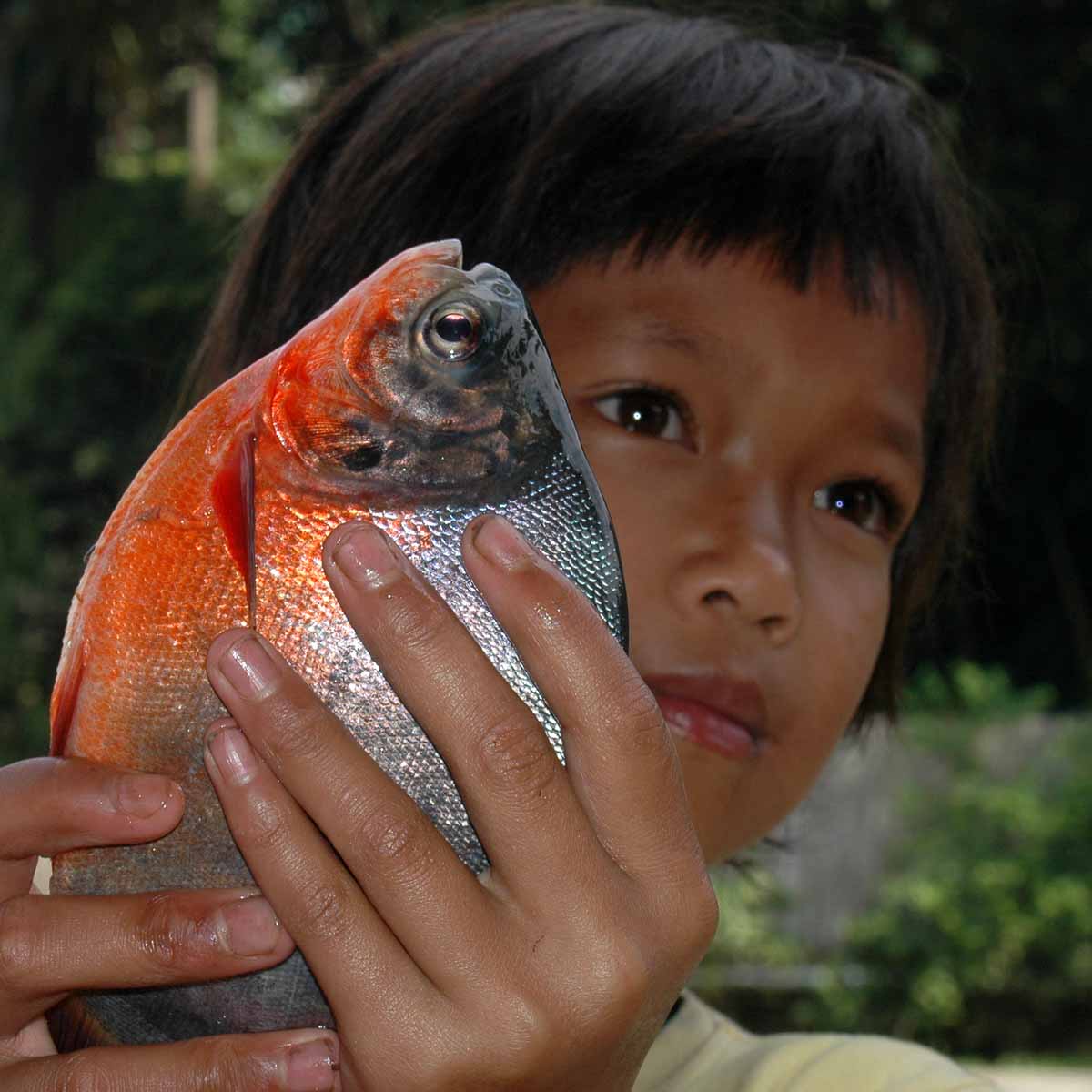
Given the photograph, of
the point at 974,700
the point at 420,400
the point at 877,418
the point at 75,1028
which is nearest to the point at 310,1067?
the point at 75,1028

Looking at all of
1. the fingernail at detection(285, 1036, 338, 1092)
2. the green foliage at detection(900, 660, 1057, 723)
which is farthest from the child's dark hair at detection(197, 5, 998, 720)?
the green foliage at detection(900, 660, 1057, 723)

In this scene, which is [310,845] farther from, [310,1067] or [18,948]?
[18,948]

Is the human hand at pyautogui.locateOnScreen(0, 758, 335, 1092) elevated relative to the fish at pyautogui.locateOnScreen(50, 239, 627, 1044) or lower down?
lower down

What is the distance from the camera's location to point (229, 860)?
1.29 metres

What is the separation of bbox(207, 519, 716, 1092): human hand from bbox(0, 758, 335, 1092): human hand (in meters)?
0.04

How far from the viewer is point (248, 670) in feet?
3.85

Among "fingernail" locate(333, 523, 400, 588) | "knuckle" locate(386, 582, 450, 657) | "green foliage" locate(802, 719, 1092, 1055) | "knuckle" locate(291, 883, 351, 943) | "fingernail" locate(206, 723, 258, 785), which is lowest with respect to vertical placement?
"green foliage" locate(802, 719, 1092, 1055)

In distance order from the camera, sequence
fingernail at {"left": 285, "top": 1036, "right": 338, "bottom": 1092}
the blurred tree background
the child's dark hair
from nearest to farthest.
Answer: fingernail at {"left": 285, "top": 1036, "right": 338, "bottom": 1092}
the child's dark hair
the blurred tree background

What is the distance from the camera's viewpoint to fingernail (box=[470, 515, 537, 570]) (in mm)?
1197

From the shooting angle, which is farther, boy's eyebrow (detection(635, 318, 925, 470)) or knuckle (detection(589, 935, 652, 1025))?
boy's eyebrow (detection(635, 318, 925, 470))

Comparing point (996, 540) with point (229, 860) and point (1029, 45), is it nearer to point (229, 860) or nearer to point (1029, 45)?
point (1029, 45)

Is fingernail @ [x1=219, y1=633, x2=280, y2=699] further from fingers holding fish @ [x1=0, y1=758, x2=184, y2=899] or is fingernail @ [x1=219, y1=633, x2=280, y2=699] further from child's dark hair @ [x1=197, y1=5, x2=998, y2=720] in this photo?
child's dark hair @ [x1=197, y1=5, x2=998, y2=720]

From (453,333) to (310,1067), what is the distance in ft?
2.13

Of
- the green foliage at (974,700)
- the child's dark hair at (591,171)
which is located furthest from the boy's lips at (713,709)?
the green foliage at (974,700)
